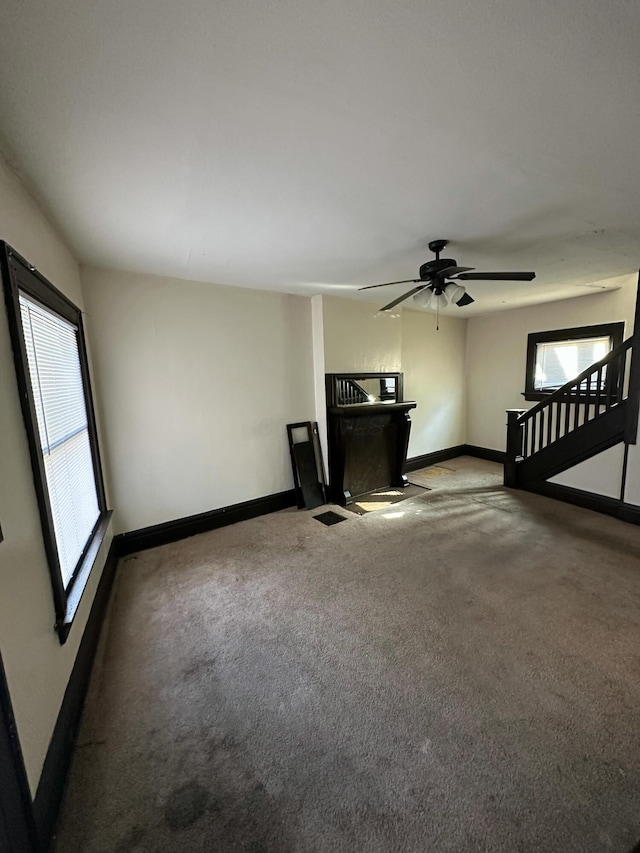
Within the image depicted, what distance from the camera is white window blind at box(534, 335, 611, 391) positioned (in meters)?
4.50

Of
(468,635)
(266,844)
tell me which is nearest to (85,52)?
(266,844)

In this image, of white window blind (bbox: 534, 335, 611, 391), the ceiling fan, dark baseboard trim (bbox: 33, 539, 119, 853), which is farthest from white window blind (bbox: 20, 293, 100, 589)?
white window blind (bbox: 534, 335, 611, 391)

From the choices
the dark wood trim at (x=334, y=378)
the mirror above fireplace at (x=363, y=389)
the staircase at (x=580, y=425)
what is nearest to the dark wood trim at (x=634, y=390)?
the staircase at (x=580, y=425)

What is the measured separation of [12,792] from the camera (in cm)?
96

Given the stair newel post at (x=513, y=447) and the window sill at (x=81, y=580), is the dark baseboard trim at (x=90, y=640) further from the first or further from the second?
the stair newel post at (x=513, y=447)

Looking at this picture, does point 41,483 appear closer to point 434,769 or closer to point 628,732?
point 434,769

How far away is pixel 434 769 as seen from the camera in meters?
1.29

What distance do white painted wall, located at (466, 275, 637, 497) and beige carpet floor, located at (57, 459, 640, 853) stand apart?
1.12 meters

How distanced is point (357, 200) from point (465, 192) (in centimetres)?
57

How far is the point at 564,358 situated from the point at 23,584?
20.0ft

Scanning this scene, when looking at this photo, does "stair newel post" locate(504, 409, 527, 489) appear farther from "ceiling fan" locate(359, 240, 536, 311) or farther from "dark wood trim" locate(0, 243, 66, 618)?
"dark wood trim" locate(0, 243, 66, 618)

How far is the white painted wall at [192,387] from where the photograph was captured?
2898 mm

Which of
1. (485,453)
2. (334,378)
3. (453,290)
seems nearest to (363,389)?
(334,378)

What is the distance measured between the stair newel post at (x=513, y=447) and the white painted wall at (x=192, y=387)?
110 inches
